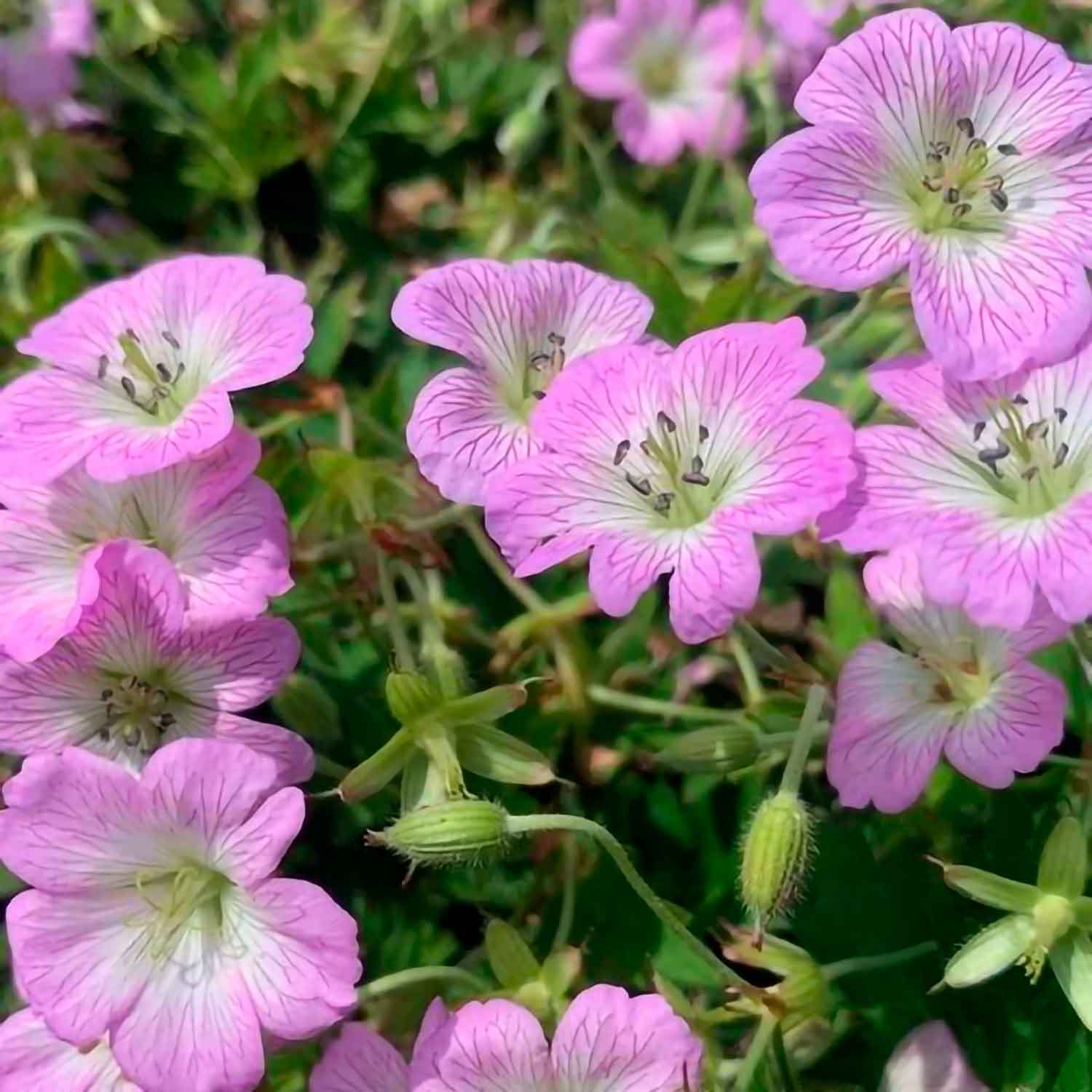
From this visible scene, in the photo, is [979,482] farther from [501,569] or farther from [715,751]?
[501,569]

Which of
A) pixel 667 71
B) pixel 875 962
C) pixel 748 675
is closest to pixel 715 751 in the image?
pixel 748 675

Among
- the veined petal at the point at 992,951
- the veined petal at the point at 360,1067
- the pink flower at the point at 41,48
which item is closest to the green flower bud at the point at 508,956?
the veined petal at the point at 360,1067

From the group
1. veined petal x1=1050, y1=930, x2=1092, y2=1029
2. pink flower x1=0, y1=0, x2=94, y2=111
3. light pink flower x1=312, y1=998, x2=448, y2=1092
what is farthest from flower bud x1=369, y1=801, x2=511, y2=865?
pink flower x1=0, y1=0, x2=94, y2=111

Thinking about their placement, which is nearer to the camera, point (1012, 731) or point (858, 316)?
point (1012, 731)

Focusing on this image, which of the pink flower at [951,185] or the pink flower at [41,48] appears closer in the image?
the pink flower at [951,185]

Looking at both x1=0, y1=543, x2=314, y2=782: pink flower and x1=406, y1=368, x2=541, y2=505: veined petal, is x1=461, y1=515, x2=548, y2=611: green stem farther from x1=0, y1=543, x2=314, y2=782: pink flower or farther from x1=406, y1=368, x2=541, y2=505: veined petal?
x1=0, y1=543, x2=314, y2=782: pink flower

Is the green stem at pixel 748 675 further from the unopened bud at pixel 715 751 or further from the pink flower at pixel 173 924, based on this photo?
the pink flower at pixel 173 924
